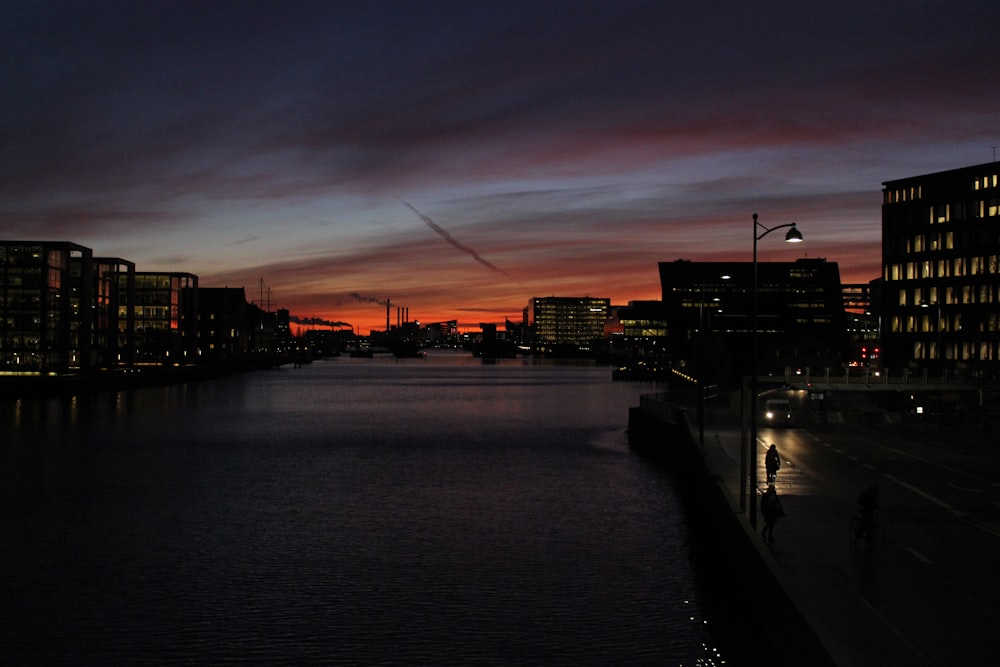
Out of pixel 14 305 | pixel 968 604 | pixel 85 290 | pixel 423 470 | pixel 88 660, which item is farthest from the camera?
pixel 85 290

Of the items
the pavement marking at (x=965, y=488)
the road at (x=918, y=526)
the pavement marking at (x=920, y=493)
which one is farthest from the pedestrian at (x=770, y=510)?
the pavement marking at (x=965, y=488)

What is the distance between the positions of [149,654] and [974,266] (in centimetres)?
11388

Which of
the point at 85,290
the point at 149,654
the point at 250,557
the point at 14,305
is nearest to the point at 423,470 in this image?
the point at 250,557

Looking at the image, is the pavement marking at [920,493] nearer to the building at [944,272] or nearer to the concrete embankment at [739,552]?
the concrete embankment at [739,552]

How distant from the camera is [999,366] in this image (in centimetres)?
11075

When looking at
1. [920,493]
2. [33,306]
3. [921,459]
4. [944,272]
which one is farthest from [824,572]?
[33,306]

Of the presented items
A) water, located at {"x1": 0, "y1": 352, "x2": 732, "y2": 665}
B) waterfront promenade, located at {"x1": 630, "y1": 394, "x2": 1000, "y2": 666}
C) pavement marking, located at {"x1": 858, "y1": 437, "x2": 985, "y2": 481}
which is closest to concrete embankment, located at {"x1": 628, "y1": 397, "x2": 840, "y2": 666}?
waterfront promenade, located at {"x1": 630, "y1": 394, "x2": 1000, "y2": 666}

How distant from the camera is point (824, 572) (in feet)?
75.6

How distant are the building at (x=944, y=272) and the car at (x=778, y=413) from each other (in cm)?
4998

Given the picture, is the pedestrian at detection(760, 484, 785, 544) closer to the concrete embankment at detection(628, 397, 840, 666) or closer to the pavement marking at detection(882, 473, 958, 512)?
the concrete embankment at detection(628, 397, 840, 666)

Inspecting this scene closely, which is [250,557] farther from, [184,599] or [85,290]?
[85,290]

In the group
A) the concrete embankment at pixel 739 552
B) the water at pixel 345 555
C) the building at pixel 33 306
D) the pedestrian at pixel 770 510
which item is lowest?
A: the water at pixel 345 555

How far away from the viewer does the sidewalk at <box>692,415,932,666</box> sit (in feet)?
56.8

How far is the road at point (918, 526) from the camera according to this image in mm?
19406
